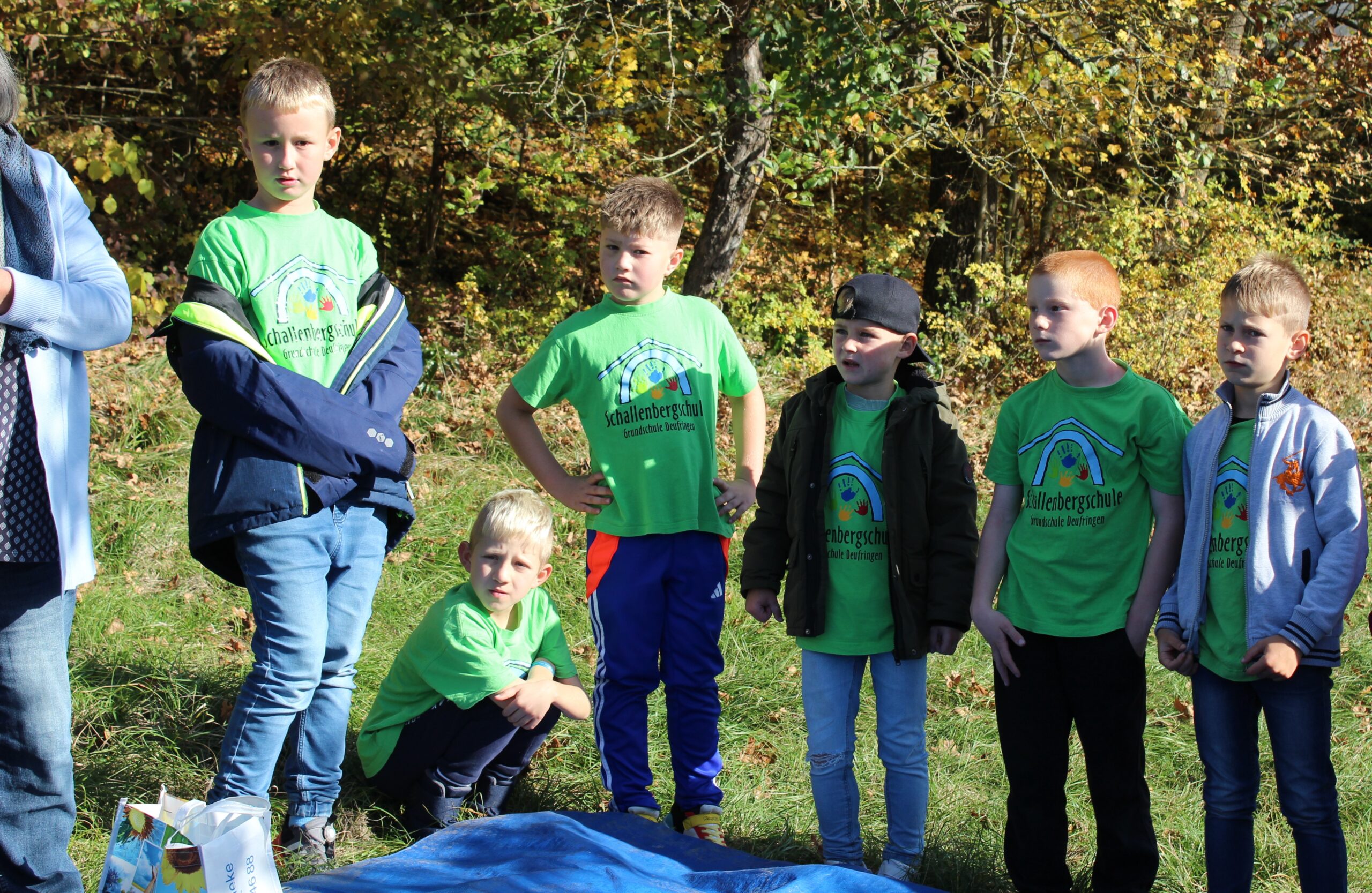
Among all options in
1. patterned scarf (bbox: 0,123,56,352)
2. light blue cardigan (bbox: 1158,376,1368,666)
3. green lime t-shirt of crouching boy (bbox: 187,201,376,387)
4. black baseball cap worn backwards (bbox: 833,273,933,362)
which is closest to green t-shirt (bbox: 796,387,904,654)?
black baseball cap worn backwards (bbox: 833,273,933,362)

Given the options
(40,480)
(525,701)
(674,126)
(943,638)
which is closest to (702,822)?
(525,701)

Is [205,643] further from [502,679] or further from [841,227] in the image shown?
[841,227]

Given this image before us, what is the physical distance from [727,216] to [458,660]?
614 cm

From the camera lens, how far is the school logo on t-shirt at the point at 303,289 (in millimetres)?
3271

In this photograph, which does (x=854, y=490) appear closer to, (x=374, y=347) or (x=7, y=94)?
(x=374, y=347)

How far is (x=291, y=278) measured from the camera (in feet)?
10.8

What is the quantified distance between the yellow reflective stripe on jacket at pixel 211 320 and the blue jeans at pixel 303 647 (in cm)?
50

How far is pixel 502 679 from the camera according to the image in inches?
147

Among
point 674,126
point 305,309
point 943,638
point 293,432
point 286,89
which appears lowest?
point 943,638

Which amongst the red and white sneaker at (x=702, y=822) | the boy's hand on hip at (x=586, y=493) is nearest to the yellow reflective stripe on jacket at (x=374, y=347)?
the boy's hand on hip at (x=586, y=493)

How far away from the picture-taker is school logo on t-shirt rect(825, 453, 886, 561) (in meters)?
3.60

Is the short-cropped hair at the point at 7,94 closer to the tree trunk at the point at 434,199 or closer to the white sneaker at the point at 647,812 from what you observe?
the white sneaker at the point at 647,812

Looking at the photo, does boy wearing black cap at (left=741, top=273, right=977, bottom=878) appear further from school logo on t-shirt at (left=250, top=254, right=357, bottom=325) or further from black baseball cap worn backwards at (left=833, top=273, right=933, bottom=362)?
school logo on t-shirt at (left=250, top=254, right=357, bottom=325)

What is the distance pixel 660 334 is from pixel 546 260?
691cm
